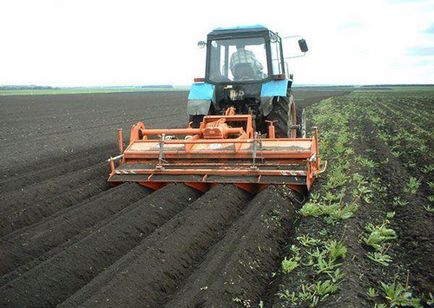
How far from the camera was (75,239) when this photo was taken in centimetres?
467

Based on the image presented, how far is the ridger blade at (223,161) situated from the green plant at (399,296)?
8.41 ft

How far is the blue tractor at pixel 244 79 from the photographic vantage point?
794 cm

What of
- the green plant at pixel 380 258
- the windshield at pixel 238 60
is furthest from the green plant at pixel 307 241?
the windshield at pixel 238 60

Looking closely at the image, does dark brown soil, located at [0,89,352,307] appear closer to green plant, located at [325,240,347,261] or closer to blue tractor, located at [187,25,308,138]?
green plant, located at [325,240,347,261]

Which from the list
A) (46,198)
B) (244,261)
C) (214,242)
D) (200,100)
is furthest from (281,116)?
(244,261)

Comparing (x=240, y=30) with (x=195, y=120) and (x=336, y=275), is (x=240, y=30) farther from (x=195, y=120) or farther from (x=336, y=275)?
(x=336, y=275)

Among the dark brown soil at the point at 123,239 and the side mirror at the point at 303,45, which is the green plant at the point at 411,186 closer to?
the dark brown soil at the point at 123,239

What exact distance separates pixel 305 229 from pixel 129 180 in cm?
296

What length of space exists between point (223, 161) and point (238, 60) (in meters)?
2.42

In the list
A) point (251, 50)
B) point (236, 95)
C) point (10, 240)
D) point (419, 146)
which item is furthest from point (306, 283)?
point (419, 146)

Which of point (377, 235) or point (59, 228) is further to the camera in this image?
point (59, 228)

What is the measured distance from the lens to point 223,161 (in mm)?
6707

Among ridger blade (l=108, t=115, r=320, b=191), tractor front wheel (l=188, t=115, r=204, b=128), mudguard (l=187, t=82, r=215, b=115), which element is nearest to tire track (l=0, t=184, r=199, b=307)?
ridger blade (l=108, t=115, r=320, b=191)

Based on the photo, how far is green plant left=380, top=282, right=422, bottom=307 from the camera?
10.8 ft
